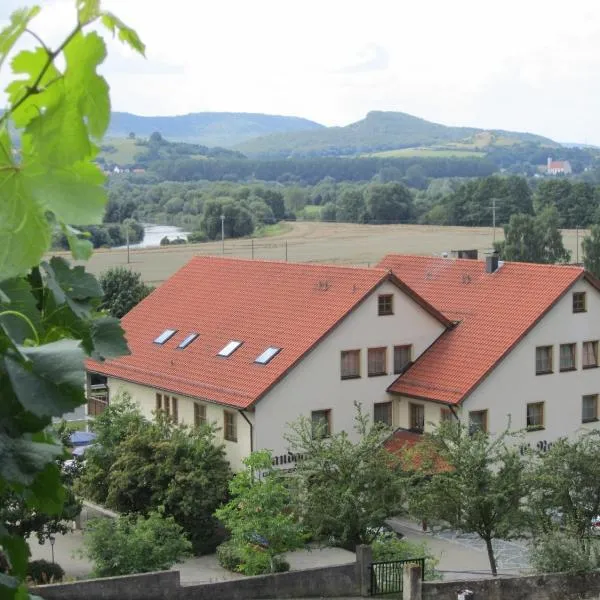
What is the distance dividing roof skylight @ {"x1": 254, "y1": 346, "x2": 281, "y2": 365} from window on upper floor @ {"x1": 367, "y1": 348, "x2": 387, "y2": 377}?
2.75 metres

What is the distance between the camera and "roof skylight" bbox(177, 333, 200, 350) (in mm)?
36406

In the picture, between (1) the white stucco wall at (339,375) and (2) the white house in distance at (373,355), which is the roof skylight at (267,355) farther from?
(1) the white stucco wall at (339,375)

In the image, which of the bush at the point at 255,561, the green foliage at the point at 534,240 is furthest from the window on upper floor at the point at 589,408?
the green foliage at the point at 534,240

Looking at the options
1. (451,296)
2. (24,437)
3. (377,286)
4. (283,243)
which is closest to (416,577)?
(377,286)

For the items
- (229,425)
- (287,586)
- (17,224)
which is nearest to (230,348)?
(229,425)

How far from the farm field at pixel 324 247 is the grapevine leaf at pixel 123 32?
170ft

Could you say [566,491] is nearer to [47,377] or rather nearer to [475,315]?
[475,315]

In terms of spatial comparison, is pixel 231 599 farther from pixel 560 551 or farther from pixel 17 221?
pixel 17 221

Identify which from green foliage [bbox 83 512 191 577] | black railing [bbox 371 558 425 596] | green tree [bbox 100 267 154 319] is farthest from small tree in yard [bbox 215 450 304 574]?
green tree [bbox 100 267 154 319]

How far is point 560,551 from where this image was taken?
22.9m

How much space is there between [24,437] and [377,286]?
3278 cm

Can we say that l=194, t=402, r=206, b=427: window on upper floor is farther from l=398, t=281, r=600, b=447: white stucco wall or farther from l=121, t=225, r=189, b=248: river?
l=121, t=225, r=189, b=248: river

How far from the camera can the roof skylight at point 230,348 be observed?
34562 mm

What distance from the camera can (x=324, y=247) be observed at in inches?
3017
